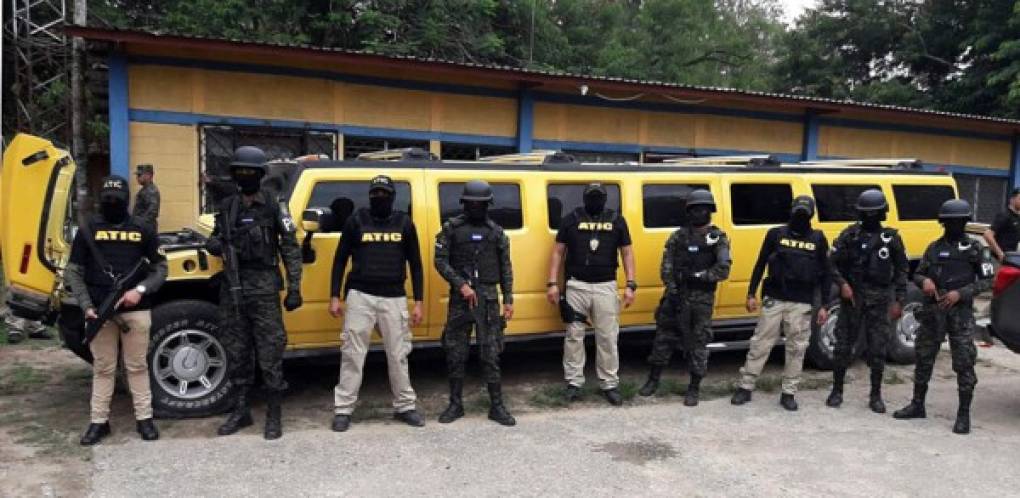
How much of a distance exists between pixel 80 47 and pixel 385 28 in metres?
6.49

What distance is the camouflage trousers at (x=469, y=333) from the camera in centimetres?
533

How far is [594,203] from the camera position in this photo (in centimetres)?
574

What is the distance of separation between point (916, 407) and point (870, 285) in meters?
0.96

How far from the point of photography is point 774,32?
39.1m

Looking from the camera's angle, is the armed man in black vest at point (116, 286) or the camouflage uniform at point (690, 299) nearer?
the armed man in black vest at point (116, 286)

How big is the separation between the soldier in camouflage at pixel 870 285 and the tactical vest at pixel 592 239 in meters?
Answer: 1.81

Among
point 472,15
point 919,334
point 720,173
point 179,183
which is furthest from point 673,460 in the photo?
point 472,15

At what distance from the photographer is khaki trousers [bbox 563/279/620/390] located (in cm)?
582

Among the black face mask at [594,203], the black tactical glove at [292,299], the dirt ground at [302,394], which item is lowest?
the dirt ground at [302,394]

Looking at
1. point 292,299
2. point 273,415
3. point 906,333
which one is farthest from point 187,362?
point 906,333

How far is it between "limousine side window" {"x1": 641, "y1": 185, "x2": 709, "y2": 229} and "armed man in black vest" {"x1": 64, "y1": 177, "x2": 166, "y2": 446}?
372 cm

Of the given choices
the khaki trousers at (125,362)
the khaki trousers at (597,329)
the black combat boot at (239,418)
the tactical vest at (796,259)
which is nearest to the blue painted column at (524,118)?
the khaki trousers at (597,329)

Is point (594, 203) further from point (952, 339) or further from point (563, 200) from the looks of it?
point (952, 339)

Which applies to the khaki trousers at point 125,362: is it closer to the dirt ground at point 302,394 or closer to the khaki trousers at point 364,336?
the dirt ground at point 302,394
